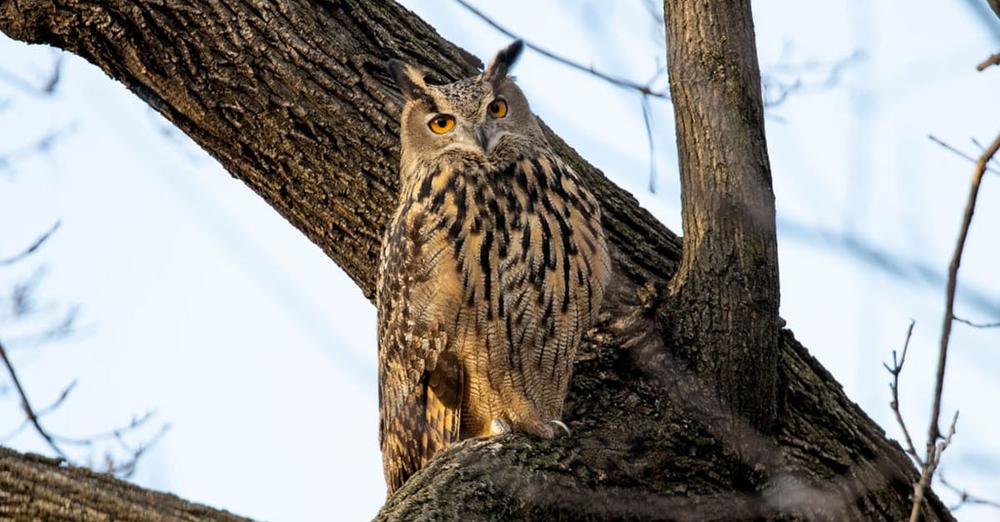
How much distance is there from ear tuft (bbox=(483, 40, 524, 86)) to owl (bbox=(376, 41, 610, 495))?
0.26ft

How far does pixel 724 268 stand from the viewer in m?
3.11

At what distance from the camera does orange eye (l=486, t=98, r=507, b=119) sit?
11.9 feet

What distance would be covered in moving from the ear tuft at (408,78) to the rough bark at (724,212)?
2.58ft

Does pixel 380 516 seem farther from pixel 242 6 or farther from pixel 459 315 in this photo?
pixel 242 6

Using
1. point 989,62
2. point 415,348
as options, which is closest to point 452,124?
point 415,348

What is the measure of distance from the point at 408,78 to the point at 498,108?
0.30 metres

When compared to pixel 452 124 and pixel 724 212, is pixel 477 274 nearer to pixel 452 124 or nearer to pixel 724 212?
pixel 452 124

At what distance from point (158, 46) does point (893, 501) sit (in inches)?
93.9

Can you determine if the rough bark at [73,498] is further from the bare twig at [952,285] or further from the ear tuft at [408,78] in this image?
the ear tuft at [408,78]

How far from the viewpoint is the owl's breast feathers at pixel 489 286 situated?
3.30 meters

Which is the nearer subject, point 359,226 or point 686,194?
point 686,194

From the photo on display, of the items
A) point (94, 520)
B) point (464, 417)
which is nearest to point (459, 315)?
point (464, 417)

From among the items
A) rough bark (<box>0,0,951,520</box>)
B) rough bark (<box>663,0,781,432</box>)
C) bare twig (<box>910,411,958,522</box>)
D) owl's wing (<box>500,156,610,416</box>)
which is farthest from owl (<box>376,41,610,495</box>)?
bare twig (<box>910,411,958,522</box>)

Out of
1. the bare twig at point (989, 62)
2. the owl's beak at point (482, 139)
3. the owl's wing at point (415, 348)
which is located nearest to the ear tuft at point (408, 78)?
the owl's beak at point (482, 139)
